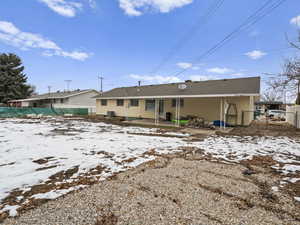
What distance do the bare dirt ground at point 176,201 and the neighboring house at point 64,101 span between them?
2573 centimetres

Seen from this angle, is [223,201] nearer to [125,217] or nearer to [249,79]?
[125,217]

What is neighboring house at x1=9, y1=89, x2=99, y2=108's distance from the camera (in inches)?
1039

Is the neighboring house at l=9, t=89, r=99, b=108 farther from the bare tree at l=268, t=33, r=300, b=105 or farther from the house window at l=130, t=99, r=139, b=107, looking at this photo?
the bare tree at l=268, t=33, r=300, b=105

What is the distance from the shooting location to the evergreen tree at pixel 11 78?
29.1 meters

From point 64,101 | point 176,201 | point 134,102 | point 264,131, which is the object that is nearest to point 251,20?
point 264,131

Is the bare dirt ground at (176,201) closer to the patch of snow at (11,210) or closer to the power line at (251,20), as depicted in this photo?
the patch of snow at (11,210)

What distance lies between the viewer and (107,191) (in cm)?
254

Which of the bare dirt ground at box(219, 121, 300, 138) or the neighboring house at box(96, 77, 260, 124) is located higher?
the neighboring house at box(96, 77, 260, 124)

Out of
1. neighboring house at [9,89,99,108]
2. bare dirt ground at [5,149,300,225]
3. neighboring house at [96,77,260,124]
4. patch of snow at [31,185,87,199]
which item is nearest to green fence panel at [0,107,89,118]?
neighboring house at [9,89,99,108]

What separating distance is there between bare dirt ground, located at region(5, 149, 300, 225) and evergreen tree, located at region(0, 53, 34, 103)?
3848cm

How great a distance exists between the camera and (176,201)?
226 cm

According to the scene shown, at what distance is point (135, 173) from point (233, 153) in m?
3.51

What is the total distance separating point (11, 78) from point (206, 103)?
121 ft

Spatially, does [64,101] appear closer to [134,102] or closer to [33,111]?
[33,111]
